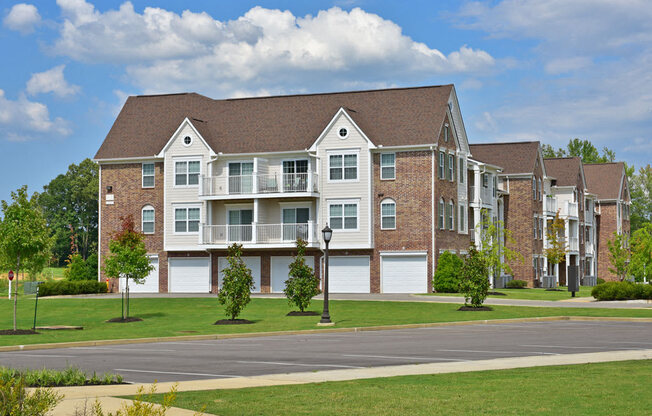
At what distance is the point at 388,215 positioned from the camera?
52.2 m

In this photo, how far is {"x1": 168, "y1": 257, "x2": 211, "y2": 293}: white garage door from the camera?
5600cm

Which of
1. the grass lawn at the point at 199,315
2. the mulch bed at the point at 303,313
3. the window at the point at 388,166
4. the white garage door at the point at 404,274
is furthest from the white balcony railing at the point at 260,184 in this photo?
the mulch bed at the point at 303,313

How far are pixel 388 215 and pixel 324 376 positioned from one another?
124 ft

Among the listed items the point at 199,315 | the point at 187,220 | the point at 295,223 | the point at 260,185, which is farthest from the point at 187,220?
the point at 199,315

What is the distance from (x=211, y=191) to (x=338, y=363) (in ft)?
127

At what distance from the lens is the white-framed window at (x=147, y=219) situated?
188 ft

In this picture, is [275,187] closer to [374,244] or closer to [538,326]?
[374,244]

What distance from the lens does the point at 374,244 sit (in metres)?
52.2

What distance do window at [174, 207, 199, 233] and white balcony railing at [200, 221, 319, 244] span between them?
1.32 meters

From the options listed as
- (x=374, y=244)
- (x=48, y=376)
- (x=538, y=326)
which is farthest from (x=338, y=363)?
(x=374, y=244)

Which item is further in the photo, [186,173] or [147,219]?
[147,219]

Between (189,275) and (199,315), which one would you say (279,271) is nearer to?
(189,275)

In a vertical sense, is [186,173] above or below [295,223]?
above

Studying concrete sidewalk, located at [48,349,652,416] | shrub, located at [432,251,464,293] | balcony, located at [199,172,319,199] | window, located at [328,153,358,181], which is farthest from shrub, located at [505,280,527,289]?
concrete sidewalk, located at [48,349,652,416]
